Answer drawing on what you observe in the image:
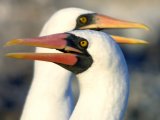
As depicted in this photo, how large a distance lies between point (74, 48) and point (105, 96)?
0.45 metres

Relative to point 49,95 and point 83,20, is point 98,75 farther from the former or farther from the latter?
point 83,20

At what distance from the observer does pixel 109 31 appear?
16391mm

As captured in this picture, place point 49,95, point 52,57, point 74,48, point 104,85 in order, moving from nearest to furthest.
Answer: point 104,85 → point 52,57 → point 74,48 → point 49,95

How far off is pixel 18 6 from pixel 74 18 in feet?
27.3

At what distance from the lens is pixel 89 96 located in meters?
7.06

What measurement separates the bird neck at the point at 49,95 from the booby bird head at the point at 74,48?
128 cm

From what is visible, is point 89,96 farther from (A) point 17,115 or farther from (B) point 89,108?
(A) point 17,115

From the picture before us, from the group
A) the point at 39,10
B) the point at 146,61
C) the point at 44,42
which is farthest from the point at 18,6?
the point at 44,42

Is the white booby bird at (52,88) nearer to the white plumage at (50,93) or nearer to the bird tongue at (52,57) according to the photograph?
the white plumage at (50,93)

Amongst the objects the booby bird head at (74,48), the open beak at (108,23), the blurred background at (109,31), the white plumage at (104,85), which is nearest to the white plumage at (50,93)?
the open beak at (108,23)

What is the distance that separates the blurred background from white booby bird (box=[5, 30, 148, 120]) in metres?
7.84

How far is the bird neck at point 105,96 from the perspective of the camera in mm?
7000

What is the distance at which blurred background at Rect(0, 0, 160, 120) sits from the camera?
1527cm

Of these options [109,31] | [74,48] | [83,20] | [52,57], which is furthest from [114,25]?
[109,31]
